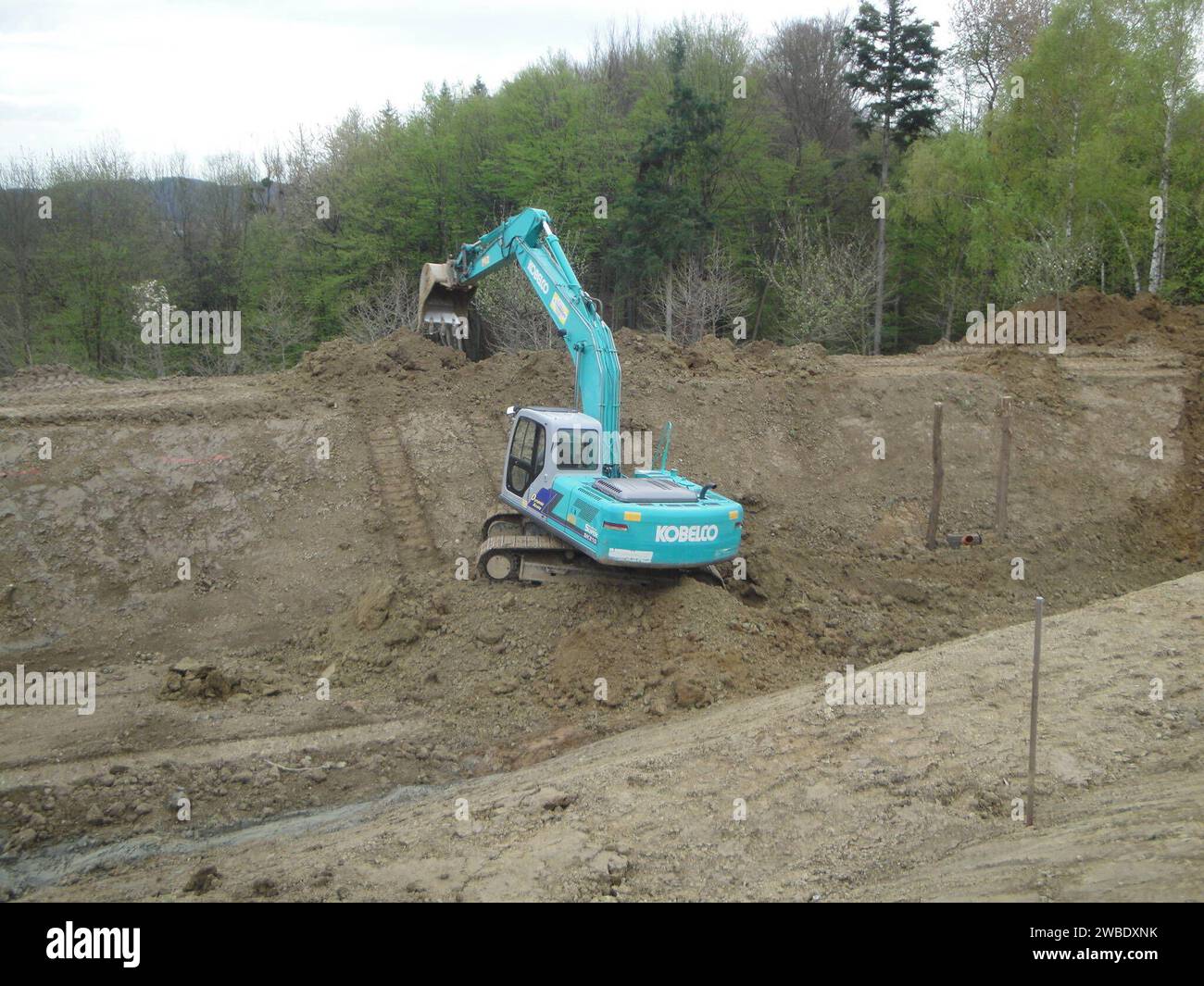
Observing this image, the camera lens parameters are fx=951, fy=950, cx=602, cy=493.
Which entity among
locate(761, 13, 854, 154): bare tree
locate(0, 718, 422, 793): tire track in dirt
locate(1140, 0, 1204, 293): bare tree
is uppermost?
locate(761, 13, 854, 154): bare tree

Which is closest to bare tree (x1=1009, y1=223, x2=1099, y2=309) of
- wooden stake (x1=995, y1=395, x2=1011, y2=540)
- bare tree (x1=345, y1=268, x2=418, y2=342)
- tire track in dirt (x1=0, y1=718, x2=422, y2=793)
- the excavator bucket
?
wooden stake (x1=995, y1=395, x2=1011, y2=540)

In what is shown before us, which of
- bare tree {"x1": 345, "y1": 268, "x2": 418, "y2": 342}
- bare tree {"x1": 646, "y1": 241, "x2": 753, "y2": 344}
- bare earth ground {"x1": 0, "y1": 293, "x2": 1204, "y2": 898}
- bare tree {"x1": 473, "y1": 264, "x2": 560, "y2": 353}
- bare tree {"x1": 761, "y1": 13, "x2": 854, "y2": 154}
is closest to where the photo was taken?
bare earth ground {"x1": 0, "y1": 293, "x2": 1204, "y2": 898}

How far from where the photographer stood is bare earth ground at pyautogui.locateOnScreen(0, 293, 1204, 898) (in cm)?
791

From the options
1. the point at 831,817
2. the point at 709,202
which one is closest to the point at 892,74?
the point at 709,202

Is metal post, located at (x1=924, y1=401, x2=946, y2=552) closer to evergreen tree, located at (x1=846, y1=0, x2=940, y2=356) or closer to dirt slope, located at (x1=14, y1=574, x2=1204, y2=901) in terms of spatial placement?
dirt slope, located at (x1=14, y1=574, x2=1204, y2=901)

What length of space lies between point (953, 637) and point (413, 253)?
27.1m

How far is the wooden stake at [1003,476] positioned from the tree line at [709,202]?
10.7 m

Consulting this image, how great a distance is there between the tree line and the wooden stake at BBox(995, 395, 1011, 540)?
1072 cm

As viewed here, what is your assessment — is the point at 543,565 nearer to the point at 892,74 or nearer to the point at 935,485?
the point at 935,485

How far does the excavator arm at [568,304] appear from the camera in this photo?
1065 cm

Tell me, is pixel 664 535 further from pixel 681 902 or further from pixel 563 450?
pixel 681 902

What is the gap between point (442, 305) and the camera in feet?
47.5

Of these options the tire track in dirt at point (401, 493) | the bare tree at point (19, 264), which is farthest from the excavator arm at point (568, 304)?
the bare tree at point (19, 264)

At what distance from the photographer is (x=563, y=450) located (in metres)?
10.5
